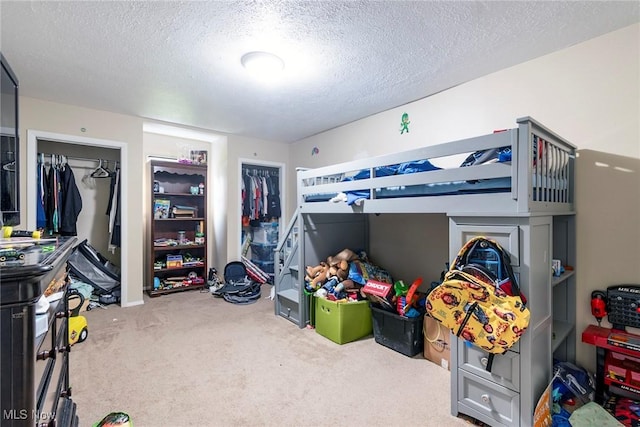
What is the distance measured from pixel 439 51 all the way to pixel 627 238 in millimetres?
1777

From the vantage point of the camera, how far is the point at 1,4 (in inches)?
64.8

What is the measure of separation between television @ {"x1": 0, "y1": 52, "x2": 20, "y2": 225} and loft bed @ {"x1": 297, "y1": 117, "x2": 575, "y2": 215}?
1984 mm

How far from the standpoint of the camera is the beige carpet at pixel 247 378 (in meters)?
1.67

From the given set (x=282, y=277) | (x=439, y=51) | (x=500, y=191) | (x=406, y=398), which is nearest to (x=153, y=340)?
(x=282, y=277)

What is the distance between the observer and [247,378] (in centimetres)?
203

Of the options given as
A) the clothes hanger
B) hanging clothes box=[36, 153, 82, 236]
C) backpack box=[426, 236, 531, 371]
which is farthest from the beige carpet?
the clothes hanger

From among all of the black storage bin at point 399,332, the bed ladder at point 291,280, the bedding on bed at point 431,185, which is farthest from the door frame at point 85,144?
the black storage bin at point 399,332

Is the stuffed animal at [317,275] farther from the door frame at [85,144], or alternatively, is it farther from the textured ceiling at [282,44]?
the door frame at [85,144]

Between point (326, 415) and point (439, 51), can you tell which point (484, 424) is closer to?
point (326, 415)

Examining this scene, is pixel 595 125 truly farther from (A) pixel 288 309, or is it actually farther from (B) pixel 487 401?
(A) pixel 288 309

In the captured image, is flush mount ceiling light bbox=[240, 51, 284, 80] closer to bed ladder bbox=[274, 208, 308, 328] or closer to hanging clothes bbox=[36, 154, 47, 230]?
bed ladder bbox=[274, 208, 308, 328]

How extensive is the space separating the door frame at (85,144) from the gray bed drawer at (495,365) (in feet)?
12.1

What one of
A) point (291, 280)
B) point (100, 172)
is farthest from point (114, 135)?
point (291, 280)

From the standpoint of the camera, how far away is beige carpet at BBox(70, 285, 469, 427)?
1.67 meters
